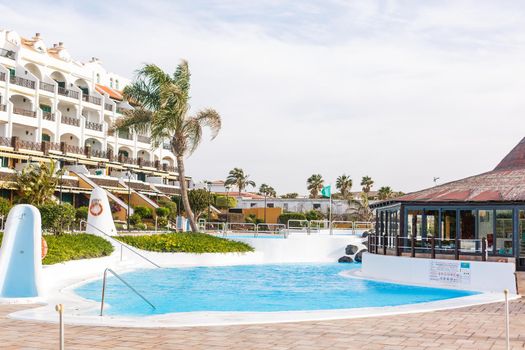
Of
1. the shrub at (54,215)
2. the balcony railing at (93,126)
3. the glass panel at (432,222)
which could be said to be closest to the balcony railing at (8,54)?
the balcony railing at (93,126)

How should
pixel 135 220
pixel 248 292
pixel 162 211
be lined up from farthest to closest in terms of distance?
pixel 162 211 → pixel 135 220 → pixel 248 292

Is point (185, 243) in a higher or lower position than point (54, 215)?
lower

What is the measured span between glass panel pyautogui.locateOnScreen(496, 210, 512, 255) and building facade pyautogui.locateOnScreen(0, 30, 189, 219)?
32902mm

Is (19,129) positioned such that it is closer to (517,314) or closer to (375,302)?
(375,302)

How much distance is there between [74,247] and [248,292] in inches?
351

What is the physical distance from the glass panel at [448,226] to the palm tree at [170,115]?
53.1 ft

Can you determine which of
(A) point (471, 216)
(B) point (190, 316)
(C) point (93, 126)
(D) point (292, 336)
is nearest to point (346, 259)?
(A) point (471, 216)

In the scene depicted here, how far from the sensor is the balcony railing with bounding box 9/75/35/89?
57066mm

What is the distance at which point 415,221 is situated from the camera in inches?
1072

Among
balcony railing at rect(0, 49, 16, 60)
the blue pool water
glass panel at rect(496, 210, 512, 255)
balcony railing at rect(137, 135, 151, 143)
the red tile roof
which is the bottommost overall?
the blue pool water

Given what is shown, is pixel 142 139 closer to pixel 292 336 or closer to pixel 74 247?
pixel 74 247

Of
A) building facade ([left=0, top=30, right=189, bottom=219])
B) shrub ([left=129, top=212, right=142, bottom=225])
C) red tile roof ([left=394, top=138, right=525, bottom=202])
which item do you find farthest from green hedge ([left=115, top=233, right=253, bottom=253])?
building facade ([left=0, top=30, right=189, bottom=219])

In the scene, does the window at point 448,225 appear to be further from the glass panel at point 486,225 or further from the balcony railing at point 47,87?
the balcony railing at point 47,87

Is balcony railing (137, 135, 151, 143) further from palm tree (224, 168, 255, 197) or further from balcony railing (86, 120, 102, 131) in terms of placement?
palm tree (224, 168, 255, 197)
